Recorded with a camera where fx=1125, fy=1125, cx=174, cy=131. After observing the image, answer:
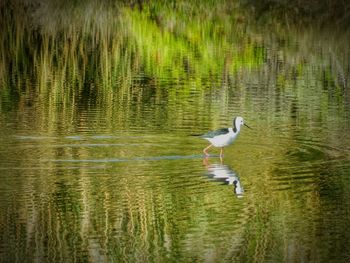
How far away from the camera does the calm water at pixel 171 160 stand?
10.2 meters

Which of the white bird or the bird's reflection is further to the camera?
the white bird

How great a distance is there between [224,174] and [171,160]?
3.12ft

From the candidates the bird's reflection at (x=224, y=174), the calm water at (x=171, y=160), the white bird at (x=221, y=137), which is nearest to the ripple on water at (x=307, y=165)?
the calm water at (x=171, y=160)

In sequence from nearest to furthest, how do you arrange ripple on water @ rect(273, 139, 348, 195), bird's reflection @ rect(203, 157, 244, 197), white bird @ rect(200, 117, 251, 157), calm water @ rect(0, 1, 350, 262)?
calm water @ rect(0, 1, 350, 262), bird's reflection @ rect(203, 157, 244, 197), ripple on water @ rect(273, 139, 348, 195), white bird @ rect(200, 117, 251, 157)

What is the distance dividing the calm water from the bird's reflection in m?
0.02

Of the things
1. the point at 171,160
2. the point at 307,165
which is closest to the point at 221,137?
the point at 171,160

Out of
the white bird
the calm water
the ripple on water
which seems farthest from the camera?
the white bird

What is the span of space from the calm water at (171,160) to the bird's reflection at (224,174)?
2 centimetres

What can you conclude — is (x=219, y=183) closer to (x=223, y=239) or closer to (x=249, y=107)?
(x=223, y=239)

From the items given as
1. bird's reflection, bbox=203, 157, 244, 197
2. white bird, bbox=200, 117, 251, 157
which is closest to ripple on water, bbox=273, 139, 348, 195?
bird's reflection, bbox=203, 157, 244, 197

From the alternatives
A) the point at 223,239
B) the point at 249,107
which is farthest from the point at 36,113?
the point at 223,239

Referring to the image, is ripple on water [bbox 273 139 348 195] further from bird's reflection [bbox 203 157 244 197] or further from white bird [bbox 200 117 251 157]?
white bird [bbox 200 117 251 157]

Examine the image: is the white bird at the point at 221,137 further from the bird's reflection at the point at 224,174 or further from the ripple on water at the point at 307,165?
the ripple on water at the point at 307,165

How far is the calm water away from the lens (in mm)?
10203
